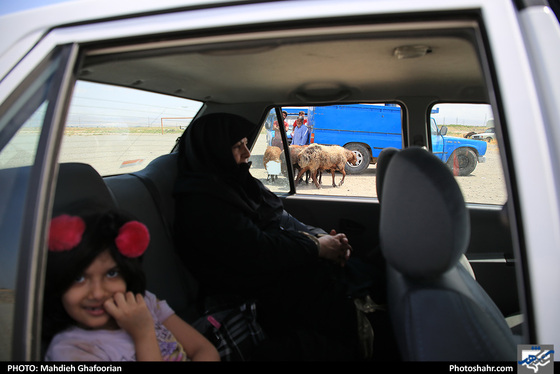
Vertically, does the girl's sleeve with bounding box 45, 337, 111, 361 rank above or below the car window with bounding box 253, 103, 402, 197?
below

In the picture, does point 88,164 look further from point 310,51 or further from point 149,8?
point 310,51

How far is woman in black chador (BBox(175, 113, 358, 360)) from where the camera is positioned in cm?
147

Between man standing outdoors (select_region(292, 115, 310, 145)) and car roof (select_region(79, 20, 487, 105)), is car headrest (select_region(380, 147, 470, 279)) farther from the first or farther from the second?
man standing outdoors (select_region(292, 115, 310, 145))

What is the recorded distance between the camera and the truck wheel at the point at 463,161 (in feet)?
8.77

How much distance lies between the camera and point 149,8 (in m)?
0.86

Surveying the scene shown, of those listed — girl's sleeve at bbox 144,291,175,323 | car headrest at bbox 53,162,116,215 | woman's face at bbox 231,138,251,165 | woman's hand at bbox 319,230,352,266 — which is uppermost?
woman's face at bbox 231,138,251,165

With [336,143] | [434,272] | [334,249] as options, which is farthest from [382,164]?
[336,143]

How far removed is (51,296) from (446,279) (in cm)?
111

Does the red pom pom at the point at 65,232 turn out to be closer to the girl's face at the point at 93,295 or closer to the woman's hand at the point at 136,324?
the girl's face at the point at 93,295

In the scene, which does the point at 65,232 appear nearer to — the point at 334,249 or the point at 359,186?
the point at 334,249

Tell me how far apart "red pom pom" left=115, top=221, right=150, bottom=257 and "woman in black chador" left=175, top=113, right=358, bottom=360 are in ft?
1.68

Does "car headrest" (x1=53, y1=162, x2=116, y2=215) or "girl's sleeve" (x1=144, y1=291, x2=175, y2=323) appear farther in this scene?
"girl's sleeve" (x1=144, y1=291, x2=175, y2=323)

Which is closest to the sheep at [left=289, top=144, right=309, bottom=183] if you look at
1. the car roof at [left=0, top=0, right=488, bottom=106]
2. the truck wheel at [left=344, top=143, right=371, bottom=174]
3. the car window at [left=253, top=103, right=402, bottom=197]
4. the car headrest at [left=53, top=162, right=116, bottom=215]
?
the car window at [left=253, top=103, right=402, bottom=197]

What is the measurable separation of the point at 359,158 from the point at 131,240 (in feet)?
10.2
